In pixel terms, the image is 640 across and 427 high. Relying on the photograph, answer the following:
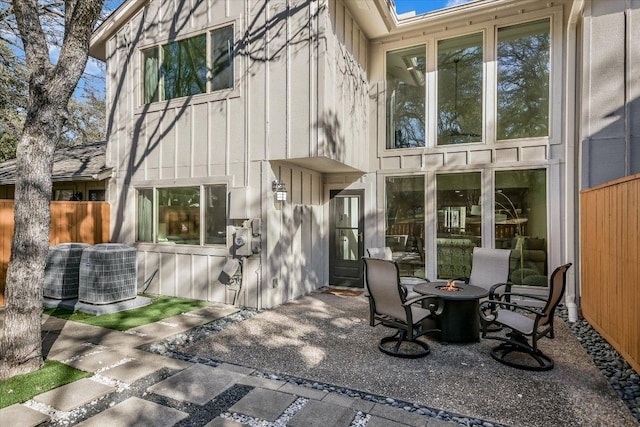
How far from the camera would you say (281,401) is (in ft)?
10.4

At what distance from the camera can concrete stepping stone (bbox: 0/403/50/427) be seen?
109 inches

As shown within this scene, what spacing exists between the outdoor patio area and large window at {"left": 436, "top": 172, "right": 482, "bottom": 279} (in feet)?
6.60

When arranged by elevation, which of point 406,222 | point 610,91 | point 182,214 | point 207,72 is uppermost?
point 207,72

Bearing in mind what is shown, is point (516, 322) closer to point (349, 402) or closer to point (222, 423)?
point (349, 402)

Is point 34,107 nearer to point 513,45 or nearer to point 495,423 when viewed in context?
point 495,423

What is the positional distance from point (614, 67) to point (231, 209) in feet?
22.1

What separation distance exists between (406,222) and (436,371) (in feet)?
13.5

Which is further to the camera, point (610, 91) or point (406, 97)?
point (406, 97)

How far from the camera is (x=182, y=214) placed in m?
7.18

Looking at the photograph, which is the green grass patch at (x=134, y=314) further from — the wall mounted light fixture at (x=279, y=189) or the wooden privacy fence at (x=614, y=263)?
the wooden privacy fence at (x=614, y=263)

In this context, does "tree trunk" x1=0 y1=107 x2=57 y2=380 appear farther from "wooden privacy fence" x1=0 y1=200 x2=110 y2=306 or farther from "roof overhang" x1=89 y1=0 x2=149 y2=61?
"roof overhang" x1=89 y1=0 x2=149 y2=61

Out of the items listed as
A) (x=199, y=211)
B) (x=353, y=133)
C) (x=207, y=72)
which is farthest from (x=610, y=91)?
(x=199, y=211)

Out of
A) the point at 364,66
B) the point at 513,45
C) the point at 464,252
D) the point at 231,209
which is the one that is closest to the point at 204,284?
the point at 231,209

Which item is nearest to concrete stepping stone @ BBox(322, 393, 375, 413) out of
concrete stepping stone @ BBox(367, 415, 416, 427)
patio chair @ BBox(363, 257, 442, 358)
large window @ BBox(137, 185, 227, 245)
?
concrete stepping stone @ BBox(367, 415, 416, 427)
